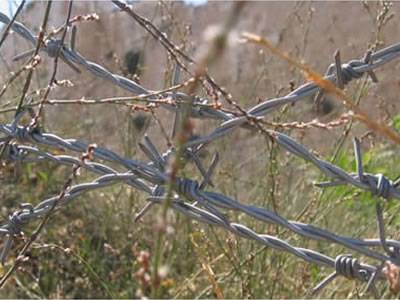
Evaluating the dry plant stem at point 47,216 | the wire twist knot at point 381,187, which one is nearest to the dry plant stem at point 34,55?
the dry plant stem at point 47,216

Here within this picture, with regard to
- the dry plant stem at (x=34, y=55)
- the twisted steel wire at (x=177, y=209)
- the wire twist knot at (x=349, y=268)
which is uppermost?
the dry plant stem at (x=34, y=55)

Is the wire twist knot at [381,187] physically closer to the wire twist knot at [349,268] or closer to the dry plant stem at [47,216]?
the wire twist knot at [349,268]

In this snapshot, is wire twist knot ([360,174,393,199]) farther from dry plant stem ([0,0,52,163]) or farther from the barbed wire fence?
dry plant stem ([0,0,52,163])

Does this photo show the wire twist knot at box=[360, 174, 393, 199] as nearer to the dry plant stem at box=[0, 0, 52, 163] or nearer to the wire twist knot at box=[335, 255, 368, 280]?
the wire twist knot at box=[335, 255, 368, 280]

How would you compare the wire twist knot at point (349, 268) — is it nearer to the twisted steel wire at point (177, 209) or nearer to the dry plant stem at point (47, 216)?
the twisted steel wire at point (177, 209)

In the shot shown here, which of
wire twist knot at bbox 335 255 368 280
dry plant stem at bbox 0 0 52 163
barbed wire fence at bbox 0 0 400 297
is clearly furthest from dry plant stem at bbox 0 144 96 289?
wire twist knot at bbox 335 255 368 280

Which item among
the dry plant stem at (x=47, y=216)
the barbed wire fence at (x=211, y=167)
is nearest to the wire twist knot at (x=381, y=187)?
the barbed wire fence at (x=211, y=167)

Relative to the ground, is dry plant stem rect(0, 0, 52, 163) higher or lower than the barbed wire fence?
higher

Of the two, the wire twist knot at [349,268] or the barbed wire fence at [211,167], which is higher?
the barbed wire fence at [211,167]

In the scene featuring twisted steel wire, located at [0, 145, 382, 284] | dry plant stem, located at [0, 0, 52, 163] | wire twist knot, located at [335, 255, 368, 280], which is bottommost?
wire twist knot, located at [335, 255, 368, 280]

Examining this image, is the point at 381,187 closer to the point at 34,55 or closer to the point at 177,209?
the point at 177,209

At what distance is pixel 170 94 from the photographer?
1038 mm

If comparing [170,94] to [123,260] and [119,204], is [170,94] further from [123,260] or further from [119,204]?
[119,204]

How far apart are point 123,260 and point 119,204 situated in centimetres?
33
